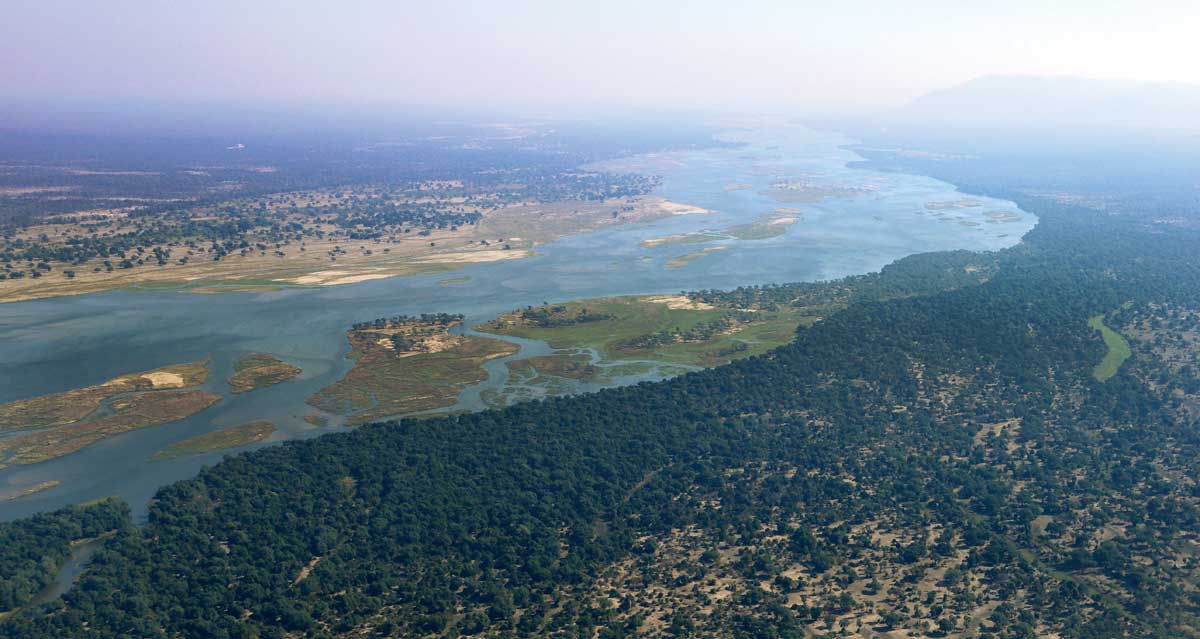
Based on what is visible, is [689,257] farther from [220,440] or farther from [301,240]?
[220,440]

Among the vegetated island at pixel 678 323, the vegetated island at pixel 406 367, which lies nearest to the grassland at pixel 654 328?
the vegetated island at pixel 678 323

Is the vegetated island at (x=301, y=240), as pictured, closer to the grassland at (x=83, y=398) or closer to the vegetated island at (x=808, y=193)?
the vegetated island at (x=808, y=193)

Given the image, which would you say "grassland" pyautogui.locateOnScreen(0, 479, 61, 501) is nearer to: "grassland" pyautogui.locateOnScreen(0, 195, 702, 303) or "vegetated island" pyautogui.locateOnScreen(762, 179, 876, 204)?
"grassland" pyautogui.locateOnScreen(0, 195, 702, 303)

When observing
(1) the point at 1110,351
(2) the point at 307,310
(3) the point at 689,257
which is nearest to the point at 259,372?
(2) the point at 307,310

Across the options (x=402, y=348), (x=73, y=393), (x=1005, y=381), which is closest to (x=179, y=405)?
(x=73, y=393)

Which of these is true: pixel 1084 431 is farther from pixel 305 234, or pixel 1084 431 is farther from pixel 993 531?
pixel 305 234

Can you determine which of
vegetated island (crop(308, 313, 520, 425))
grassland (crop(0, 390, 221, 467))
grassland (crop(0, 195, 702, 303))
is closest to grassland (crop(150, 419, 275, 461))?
grassland (crop(0, 390, 221, 467))
